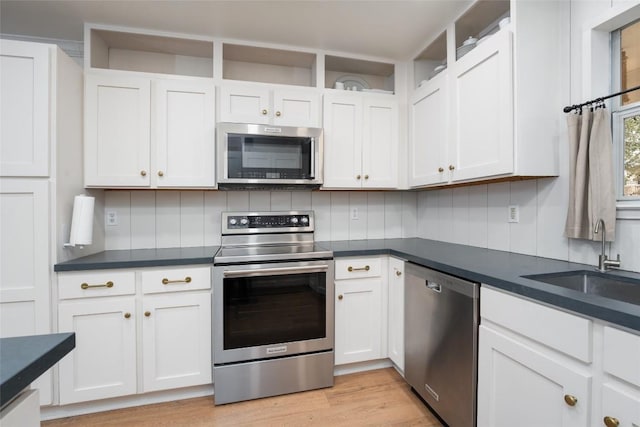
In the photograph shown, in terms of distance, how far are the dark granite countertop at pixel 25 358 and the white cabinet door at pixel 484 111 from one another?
1827 mm

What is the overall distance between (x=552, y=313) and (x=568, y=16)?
152cm

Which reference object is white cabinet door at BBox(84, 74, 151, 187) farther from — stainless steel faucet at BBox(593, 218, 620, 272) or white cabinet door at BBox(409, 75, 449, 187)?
stainless steel faucet at BBox(593, 218, 620, 272)

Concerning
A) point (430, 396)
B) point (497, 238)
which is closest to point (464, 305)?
point (430, 396)

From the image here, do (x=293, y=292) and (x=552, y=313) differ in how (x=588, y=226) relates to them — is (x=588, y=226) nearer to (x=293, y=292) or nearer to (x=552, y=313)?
(x=552, y=313)

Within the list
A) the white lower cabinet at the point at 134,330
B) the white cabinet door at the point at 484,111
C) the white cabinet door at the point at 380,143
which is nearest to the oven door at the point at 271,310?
the white lower cabinet at the point at 134,330

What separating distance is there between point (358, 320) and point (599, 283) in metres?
1.32

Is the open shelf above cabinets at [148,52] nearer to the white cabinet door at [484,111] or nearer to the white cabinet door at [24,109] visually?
the white cabinet door at [24,109]

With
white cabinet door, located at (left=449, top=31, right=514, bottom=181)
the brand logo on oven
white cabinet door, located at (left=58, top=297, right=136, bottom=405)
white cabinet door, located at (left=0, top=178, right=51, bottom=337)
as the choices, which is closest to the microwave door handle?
the brand logo on oven

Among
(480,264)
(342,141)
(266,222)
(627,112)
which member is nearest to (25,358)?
(480,264)

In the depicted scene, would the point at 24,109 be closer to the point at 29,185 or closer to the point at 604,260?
the point at 29,185

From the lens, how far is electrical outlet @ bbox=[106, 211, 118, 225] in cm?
222

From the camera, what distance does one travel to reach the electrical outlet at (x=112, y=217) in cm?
222

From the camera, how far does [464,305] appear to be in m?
1.44

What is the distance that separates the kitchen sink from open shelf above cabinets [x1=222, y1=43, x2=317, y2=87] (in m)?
1.97
